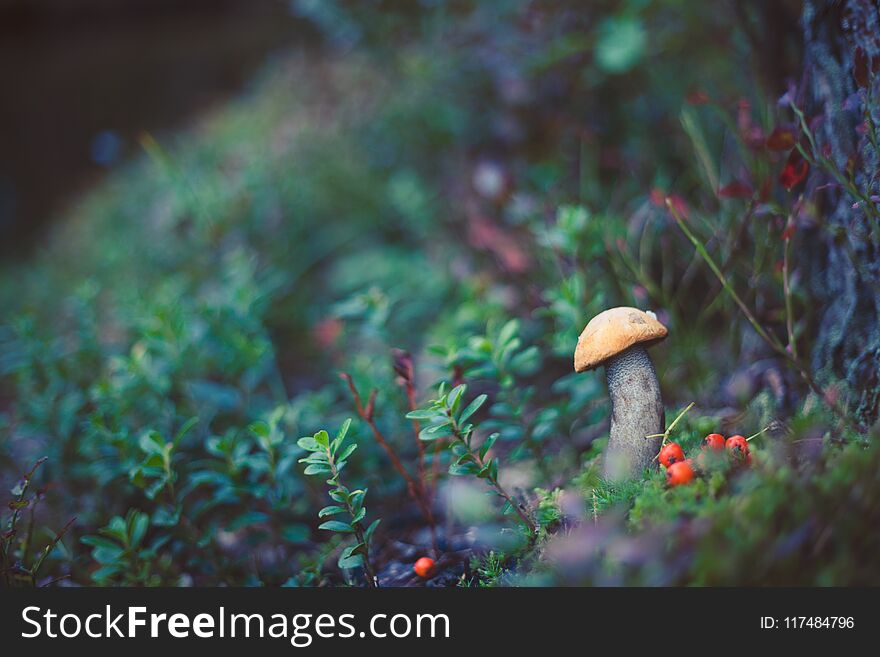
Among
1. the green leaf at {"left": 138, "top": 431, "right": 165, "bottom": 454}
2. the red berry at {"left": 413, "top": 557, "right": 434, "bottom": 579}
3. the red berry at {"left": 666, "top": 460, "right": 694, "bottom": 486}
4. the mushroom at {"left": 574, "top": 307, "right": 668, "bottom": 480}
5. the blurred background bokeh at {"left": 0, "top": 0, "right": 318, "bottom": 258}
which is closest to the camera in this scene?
the red berry at {"left": 666, "top": 460, "right": 694, "bottom": 486}

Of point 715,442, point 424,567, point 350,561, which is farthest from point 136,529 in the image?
point 715,442

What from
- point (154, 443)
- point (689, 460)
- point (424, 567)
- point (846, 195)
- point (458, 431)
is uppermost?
point (846, 195)

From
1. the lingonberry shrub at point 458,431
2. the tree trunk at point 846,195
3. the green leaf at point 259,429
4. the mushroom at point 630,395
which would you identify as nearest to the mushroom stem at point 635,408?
the mushroom at point 630,395

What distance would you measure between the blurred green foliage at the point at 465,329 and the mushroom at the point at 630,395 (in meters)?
0.07

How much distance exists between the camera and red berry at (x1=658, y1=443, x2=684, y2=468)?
1.09 meters

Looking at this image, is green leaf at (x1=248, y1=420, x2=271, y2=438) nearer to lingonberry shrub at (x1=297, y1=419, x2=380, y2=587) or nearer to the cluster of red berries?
lingonberry shrub at (x1=297, y1=419, x2=380, y2=587)

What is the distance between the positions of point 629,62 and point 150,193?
3.68 m

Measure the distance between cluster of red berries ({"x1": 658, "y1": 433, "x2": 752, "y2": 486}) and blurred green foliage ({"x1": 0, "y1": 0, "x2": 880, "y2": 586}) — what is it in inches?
1.3

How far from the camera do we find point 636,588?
0.86 meters

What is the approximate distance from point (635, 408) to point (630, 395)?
Answer: 3 centimetres

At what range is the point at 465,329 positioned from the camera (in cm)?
205

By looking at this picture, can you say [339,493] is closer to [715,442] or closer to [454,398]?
[454,398]

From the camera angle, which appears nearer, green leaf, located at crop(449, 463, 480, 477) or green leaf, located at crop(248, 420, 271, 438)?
green leaf, located at crop(449, 463, 480, 477)

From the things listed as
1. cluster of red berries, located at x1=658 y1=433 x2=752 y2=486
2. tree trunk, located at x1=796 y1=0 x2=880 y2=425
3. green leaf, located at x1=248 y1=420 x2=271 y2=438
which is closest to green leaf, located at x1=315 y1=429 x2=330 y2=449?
green leaf, located at x1=248 y1=420 x2=271 y2=438
